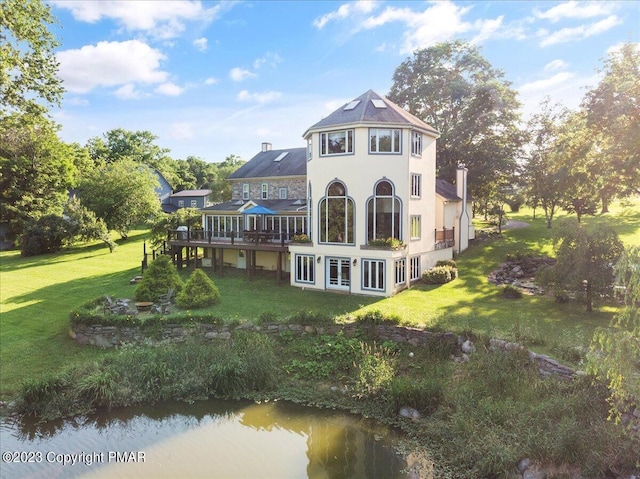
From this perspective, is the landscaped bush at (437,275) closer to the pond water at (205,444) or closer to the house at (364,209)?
the house at (364,209)

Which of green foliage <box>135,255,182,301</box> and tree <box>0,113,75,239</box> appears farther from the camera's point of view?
tree <box>0,113,75,239</box>

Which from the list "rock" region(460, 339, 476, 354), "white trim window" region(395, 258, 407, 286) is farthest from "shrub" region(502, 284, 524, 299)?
"rock" region(460, 339, 476, 354)

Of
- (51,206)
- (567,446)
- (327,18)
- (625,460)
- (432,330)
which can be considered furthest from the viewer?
(51,206)

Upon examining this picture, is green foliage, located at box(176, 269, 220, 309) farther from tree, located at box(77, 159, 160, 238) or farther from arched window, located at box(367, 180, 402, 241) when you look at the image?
tree, located at box(77, 159, 160, 238)

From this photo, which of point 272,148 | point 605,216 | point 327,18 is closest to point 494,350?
point 327,18

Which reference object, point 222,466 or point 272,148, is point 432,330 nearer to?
point 222,466
